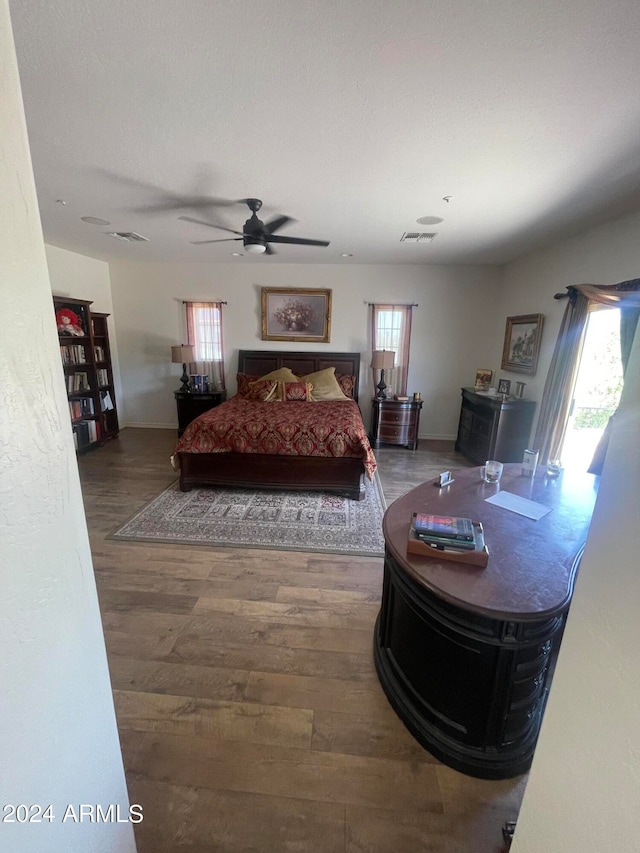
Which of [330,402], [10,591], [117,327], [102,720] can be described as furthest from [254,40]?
[117,327]

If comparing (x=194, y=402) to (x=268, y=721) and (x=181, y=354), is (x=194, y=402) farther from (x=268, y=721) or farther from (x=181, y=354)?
(x=268, y=721)

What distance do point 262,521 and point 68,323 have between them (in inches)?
138

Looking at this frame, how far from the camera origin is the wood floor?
1.15m

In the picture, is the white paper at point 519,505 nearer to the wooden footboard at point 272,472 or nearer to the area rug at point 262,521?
the area rug at point 262,521

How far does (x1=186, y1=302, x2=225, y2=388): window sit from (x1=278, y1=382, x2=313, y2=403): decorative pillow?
1.33 m

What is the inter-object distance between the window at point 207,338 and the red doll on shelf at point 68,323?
1398 mm

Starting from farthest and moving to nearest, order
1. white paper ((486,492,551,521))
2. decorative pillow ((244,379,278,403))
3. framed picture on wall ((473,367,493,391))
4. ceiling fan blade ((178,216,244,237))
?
1. framed picture on wall ((473,367,493,391))
2. decorative pillow ((244,379,278,403))
3. ceiling fan blade ((178,216,244,237))
4. white paper ((486,492,551,521))

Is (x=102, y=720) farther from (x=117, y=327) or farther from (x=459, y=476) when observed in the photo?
(x=117, y=327)

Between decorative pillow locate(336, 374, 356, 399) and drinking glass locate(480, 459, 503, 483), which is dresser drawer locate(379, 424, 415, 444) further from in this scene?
drinking glass locate(480, 459, 503, 483)

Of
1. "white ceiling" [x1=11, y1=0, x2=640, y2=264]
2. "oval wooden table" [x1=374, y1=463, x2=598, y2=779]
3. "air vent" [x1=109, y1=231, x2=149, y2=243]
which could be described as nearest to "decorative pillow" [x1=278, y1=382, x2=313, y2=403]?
"white ceiling" [x1=11, y1=0, x2=640, y2=264]

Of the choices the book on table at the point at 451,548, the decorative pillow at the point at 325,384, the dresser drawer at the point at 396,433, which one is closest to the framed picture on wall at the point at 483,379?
the dresser drawer at the point at 396,433

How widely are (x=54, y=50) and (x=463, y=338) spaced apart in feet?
16.0

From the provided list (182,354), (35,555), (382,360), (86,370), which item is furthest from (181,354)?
(35,555)

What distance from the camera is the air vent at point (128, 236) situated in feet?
12.1
